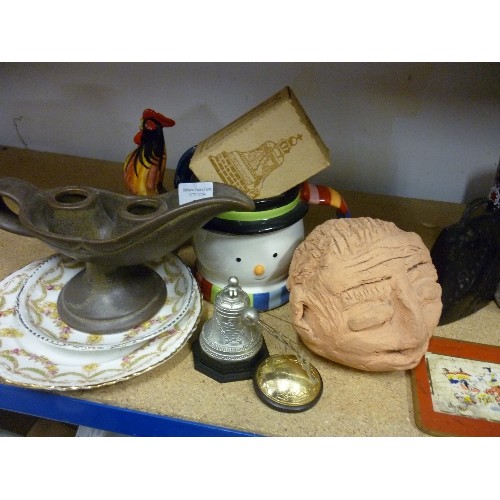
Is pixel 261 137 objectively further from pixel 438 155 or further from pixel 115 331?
pixel 438 155

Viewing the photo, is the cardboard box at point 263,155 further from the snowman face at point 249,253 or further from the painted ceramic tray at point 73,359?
the painted ceramic tray at point 73,359

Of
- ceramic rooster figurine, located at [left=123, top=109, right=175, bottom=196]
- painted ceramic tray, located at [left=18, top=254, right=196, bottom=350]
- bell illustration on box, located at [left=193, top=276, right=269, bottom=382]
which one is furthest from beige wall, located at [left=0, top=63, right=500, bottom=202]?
bell illustration on box, located at [left=193, top=276, right=269, bottom=382]

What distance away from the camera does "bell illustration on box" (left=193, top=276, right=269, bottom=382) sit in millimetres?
634

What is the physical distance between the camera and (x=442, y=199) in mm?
1068

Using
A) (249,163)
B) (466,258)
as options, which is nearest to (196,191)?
(249,163)

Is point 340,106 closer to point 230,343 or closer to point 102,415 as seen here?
point 230,343

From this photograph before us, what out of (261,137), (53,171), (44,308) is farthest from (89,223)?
(53,171)

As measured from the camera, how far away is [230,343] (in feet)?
2.14

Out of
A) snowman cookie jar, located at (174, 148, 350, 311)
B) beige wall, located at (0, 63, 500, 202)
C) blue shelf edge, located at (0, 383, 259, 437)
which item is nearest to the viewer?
blue shelf edge, located at (0, 383, 259, 437)

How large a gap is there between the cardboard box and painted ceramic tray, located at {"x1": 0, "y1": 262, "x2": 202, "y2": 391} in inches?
7.7

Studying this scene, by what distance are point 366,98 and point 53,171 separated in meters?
0.70

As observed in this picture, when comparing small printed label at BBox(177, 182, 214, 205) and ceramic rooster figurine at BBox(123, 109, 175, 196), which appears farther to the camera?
ceramic rooster figurine at BBox(123, 109, 175, 196)

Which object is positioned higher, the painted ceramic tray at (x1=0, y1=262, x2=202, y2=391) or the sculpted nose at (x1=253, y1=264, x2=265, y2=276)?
A: the sculpted nose at (x1=253, y1=264, x2=265, y2=276)

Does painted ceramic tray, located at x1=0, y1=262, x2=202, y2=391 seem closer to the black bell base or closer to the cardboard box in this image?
the black bell base
